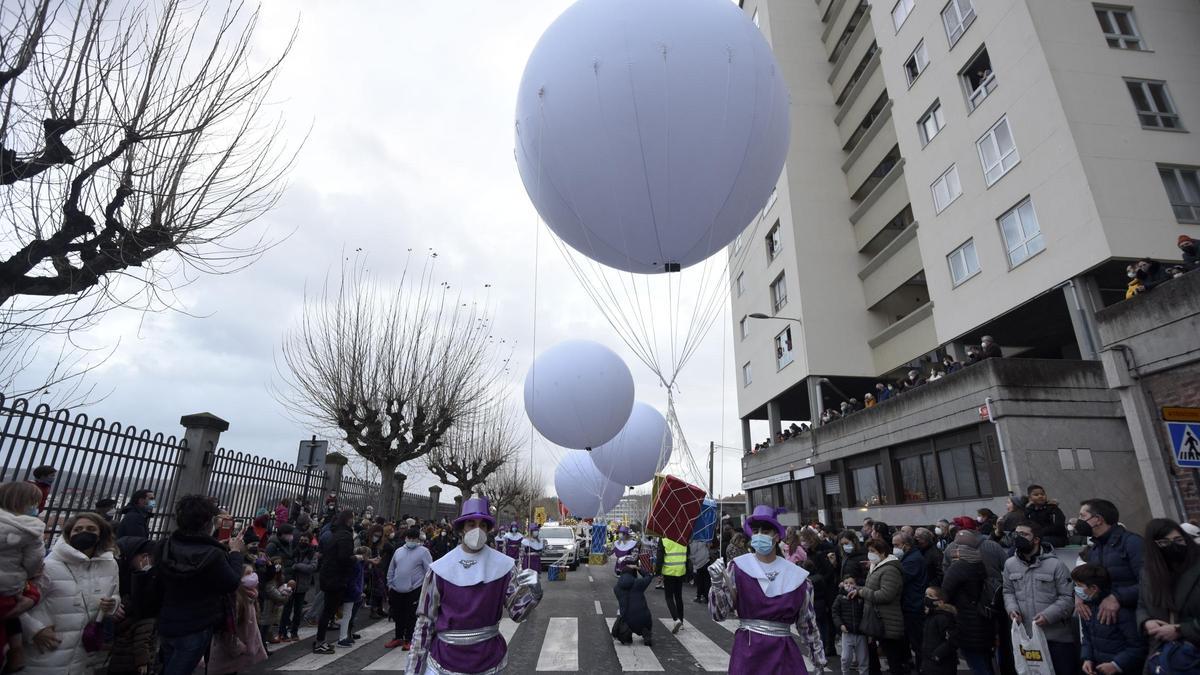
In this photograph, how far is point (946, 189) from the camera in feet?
62.6

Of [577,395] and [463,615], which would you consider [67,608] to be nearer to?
[463,615]

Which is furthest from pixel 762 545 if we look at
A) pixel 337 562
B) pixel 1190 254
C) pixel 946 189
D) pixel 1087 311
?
pixel 946 189

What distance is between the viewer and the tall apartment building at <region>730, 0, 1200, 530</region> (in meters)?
13.4

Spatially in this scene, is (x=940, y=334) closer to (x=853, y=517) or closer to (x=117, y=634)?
(x=853, y=517)

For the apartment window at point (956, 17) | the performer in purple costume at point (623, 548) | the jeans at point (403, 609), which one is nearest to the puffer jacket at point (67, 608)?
the jeans at point (403, 609)

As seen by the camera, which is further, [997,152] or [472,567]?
[997,152]

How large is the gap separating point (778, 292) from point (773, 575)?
79.7 ft

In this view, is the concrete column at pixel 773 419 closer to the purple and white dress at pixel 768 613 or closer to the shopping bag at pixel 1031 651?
the shopping bag at pixel 1031 651

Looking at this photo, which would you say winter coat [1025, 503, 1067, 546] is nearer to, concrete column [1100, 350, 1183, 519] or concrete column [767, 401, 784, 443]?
concrete column [1100, 350, 1183, 519]

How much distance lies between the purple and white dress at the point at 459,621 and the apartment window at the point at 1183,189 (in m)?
18.0

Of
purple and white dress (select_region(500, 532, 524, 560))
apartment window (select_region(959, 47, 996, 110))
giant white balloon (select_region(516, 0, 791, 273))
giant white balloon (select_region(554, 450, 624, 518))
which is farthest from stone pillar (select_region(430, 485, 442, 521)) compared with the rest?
apartment window (select_region(959, 47, 996, 110))

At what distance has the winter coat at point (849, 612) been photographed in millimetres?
6547

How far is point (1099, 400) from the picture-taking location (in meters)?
13.3

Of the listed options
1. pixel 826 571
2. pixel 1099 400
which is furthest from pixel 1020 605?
pixel 1099 400
